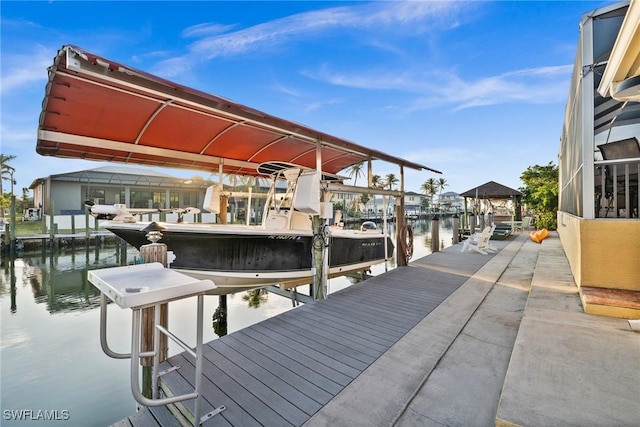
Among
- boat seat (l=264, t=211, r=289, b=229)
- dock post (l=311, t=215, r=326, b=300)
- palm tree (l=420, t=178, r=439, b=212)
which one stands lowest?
dock post (l=311, t=215, r=326, b=300)

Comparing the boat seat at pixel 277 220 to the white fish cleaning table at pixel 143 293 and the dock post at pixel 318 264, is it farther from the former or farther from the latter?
the white fish cleaning table at pixel 143 293

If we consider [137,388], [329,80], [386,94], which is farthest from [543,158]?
[137,388]

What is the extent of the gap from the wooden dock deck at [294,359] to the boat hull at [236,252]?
1125 millimetres

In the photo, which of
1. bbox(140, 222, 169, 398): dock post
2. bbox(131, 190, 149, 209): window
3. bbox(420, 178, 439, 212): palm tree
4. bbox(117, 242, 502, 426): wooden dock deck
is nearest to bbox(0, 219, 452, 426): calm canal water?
bbox(140, 222, 169, 398): dock post

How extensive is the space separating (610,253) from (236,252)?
5.37 m

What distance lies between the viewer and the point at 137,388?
163cm

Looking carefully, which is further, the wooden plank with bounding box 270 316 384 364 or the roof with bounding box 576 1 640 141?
the wooden plank with bounding box 270 316 384 364

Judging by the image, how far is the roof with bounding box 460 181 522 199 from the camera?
1722 cm

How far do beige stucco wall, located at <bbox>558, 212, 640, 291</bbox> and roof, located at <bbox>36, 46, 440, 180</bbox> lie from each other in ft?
12.8

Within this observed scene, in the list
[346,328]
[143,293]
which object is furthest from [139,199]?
[143,293]

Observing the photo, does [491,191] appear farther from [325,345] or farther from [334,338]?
[325,345]

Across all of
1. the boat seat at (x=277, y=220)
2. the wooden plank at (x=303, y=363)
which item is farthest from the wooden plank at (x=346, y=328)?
the boat seat at (x=277, y=220)

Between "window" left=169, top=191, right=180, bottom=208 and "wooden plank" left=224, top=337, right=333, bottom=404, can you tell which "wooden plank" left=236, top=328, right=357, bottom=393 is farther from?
"window" left=169, top=191, right=180, bottom=208

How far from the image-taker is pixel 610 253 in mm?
3574
